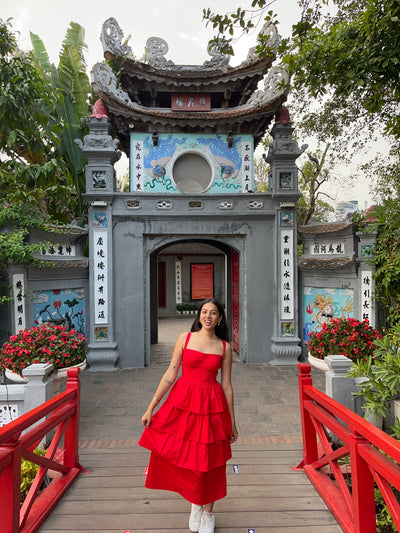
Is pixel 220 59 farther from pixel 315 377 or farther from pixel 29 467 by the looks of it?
pixel 29 467

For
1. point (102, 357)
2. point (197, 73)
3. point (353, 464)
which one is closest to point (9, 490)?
point (353, 464)

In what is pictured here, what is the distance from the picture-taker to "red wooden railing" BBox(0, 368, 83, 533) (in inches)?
83.4

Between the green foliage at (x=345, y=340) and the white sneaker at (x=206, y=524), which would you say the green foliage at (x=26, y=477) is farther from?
the green foliage at (x=345, y=340)

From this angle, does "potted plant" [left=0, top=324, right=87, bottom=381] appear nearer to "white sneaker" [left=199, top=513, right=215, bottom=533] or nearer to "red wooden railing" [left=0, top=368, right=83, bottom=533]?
"red wooden railing" [left=0, top=368, right=83, bottom=533]

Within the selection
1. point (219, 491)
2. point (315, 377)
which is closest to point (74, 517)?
point (219, 491)

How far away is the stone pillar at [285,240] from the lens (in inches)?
283

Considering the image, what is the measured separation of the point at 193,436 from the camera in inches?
89.7

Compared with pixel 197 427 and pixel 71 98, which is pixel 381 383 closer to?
pixel 197 427

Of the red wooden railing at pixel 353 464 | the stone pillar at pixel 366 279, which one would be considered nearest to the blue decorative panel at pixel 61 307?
the red wooden railing at pixel 353 464

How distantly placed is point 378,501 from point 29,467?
3311 mm

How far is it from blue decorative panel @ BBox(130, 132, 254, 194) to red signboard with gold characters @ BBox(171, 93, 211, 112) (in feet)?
2.43

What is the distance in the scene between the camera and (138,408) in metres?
5.10

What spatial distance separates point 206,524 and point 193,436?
2.32 feet

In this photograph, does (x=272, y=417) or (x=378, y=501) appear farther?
(x=272, y=417)
